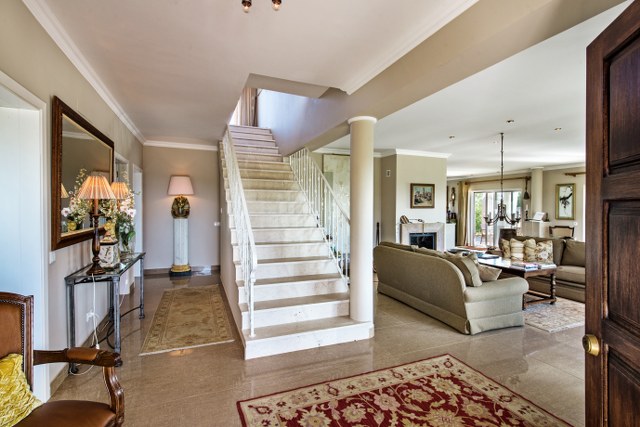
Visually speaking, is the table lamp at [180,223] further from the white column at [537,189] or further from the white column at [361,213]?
the white column at [537,189]

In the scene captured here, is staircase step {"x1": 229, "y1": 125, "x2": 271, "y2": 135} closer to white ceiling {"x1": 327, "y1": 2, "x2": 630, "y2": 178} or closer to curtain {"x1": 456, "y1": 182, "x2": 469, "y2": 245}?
white ceiling {"x1": 327, "y1": 2, "x2": 630, "y2": 178}

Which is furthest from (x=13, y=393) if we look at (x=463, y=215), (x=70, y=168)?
(x=463, y=215)

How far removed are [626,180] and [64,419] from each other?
95.6 inches

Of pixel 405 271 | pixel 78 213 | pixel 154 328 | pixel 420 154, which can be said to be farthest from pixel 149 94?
pixel 420 154

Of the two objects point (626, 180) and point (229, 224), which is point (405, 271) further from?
point (626, 180)

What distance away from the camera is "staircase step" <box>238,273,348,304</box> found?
3516 millimetres

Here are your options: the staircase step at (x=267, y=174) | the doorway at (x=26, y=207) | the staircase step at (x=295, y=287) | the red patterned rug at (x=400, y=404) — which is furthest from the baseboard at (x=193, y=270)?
the red patterned rug at (x=400, y=404)

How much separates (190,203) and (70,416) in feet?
17.8

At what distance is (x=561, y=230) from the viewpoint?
9008 mm

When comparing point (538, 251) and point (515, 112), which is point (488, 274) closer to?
point (538, 251)

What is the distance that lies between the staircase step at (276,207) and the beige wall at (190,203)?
2.19 meters

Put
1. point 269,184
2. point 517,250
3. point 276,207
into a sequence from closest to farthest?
point 276,207 < point 517,250 < point 269,184

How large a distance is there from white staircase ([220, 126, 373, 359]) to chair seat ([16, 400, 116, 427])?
1.45 metres

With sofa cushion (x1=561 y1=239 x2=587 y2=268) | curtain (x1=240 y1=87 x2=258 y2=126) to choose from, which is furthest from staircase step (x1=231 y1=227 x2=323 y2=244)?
curtain (x1=240 y1=87 x2=258 y2=126)
